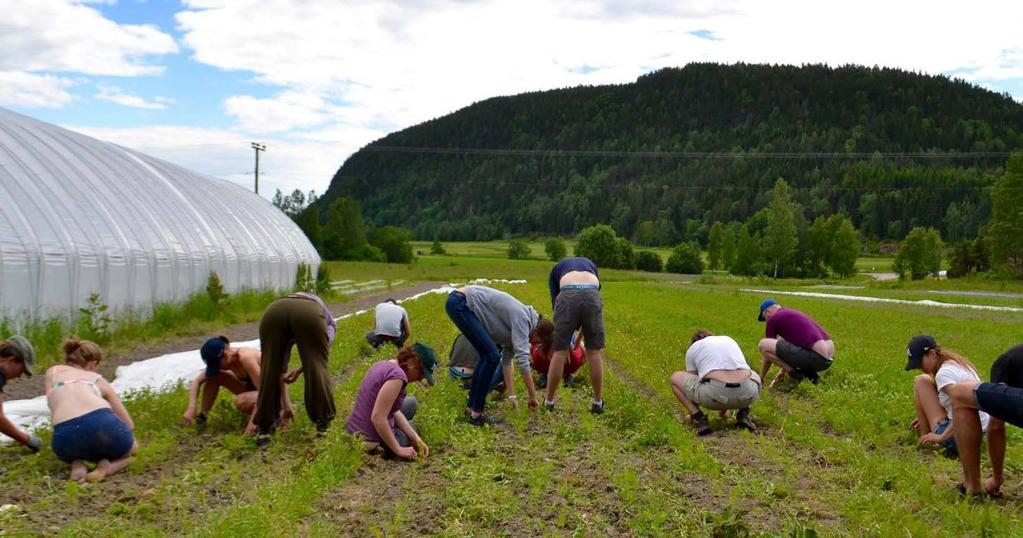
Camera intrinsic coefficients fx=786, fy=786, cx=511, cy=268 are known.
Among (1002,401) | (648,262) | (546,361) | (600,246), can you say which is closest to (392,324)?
(546,361)

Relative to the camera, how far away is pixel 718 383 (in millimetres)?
8789

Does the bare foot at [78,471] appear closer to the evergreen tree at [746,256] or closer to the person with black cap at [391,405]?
the person with black cap at [391,405]

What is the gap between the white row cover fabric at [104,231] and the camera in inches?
596

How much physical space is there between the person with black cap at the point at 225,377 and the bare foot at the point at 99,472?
154 centimetres

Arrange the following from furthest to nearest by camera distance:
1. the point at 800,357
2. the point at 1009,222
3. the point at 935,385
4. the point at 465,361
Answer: the point at 1009,222 < the point at 800,357 < the point at 465,361 < the point at 935,385

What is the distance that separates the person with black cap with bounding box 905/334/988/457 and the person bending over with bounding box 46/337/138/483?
23.8 feet

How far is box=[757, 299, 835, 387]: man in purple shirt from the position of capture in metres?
11.5

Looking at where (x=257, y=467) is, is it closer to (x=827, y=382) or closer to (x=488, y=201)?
(x=827, y=382)

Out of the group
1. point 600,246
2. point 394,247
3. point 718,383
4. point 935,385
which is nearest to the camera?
point 935,385

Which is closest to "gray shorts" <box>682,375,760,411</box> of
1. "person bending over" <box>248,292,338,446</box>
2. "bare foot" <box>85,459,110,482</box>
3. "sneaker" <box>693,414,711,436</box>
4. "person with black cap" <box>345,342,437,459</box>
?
"sneaker" <box>693,414,711,436</box>

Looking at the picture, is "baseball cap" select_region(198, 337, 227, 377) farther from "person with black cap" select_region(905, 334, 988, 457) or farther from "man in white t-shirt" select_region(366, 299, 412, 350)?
"person with black cap" select_region(905, 334, 988, 457)

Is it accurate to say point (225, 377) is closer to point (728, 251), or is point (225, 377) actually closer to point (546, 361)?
point (546, 361)

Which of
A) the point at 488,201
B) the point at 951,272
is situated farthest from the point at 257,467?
the point at 488,201

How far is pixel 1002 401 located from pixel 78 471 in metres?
7.31
